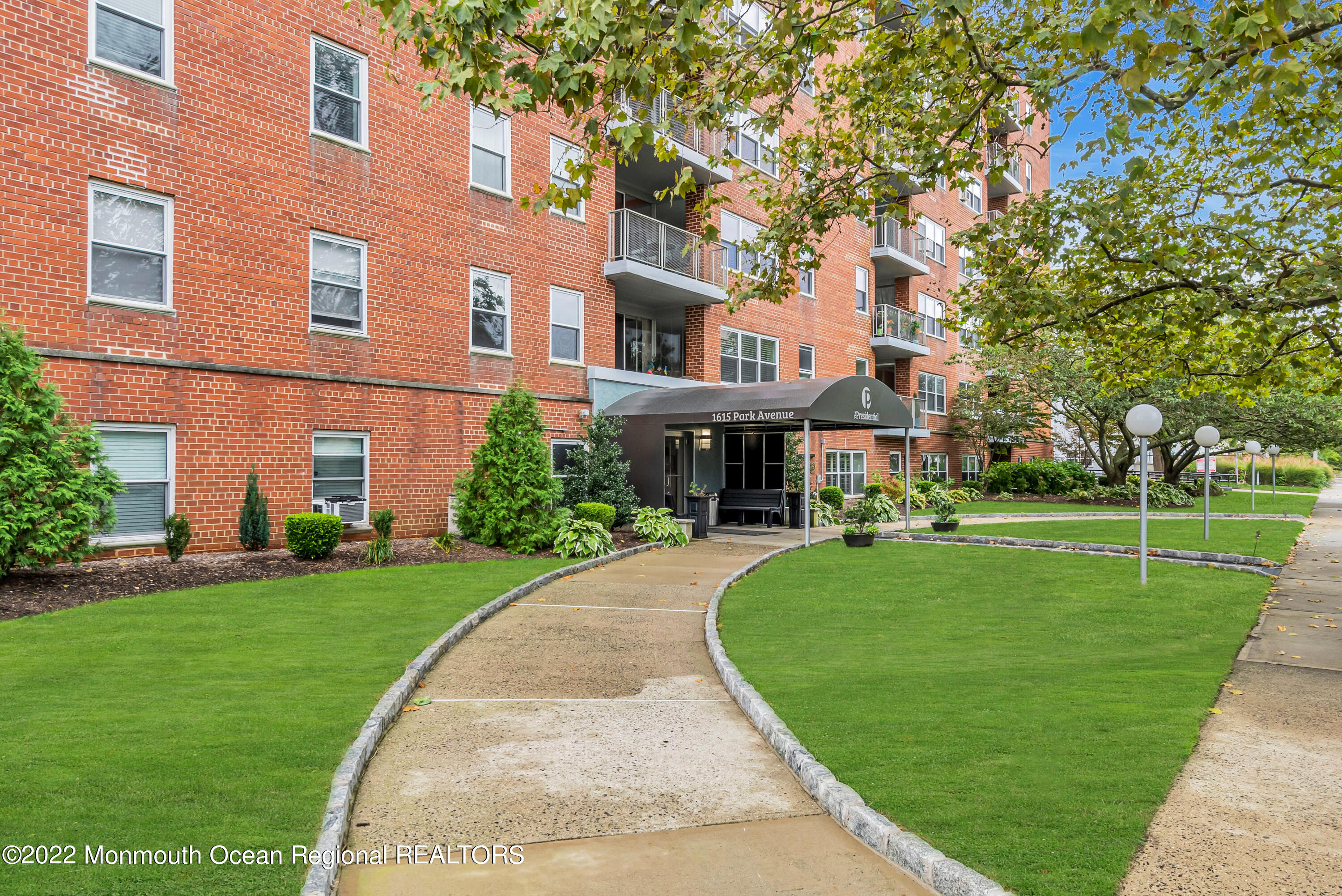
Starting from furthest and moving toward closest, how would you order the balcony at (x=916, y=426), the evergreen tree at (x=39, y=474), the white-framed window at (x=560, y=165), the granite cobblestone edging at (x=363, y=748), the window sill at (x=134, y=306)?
the balcony at (x=916, y=426)
the white-framed window at (x=560, y=165)
the window sill at (x=134, y=306)
the evergreen tree at (x=39, y=474)
the granite cobblestone edging at (x=363, y=748)

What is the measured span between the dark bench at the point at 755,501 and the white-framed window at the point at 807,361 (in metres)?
5.82

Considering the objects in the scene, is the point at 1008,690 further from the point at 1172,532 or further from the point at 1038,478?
the point at 1038,478

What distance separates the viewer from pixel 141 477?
12.5m

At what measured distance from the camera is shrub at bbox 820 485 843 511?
26188 mm

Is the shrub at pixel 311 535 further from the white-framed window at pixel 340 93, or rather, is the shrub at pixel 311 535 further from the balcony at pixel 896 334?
the balcony at pixel 896 334

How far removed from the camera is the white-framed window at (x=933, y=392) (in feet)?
119

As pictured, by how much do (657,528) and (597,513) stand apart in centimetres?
165

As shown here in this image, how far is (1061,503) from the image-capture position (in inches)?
1313

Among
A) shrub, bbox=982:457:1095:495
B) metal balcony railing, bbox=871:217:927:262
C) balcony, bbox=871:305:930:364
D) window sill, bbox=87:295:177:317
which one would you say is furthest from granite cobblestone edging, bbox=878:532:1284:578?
shrub, bbox=982:457:1095:495

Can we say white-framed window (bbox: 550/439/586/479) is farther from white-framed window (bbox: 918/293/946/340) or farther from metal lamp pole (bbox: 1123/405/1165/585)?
white-framed window (bbox: 918/293/946/340)

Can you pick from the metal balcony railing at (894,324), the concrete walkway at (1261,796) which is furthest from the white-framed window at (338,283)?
the metal balcony railing at (894,324)

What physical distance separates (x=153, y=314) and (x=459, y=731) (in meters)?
10.0

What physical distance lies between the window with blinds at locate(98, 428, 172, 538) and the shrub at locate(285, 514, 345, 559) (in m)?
1.79

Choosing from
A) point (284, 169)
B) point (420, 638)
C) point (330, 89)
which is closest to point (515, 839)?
point (420, 638)
